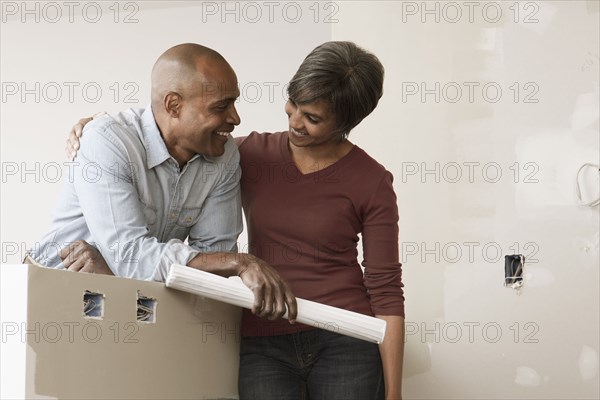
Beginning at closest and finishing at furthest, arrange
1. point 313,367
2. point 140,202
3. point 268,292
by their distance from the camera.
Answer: point 268,292 < point 140,202 < point 313,367

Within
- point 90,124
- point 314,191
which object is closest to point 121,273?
point 90,124

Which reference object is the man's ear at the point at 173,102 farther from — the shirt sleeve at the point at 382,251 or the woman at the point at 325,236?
the shirt sleeve at the point at 382,251

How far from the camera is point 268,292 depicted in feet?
4.78

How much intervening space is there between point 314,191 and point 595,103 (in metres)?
1.18

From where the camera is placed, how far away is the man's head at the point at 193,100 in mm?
1647

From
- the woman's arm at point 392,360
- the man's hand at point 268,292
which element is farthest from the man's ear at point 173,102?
the woman's arm at point 392,360

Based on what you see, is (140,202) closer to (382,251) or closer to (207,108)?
(207,108)

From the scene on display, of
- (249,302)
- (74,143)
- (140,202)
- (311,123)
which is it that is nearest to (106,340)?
(249,302)

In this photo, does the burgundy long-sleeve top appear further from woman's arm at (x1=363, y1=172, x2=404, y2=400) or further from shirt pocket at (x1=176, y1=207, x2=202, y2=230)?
shirt pocket at (x1=176, y1=207, x2=202, y2=230)

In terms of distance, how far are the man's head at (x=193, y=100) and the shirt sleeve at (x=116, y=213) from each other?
0.42 feet

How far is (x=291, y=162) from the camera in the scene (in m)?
1.82

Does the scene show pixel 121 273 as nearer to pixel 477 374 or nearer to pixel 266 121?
pixel 477 374

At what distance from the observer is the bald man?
1.48m

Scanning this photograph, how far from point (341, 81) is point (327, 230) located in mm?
305
